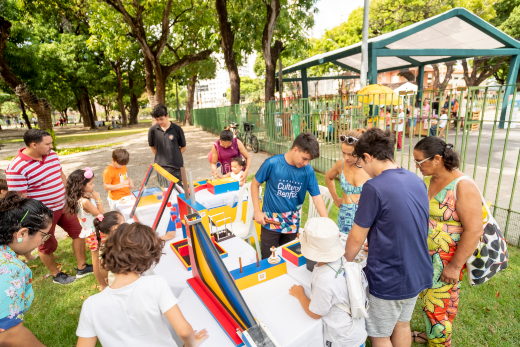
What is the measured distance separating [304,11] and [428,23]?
5.56m

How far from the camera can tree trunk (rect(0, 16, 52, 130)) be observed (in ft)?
36.8

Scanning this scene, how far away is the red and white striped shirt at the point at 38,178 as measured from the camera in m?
3.22

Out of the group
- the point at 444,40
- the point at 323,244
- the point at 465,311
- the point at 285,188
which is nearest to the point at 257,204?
the point at 285,188

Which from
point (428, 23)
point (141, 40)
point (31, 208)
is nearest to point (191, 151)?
point (141, 40)

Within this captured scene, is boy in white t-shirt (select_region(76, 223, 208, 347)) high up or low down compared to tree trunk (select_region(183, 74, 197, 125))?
down

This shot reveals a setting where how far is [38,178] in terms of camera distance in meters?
3.36

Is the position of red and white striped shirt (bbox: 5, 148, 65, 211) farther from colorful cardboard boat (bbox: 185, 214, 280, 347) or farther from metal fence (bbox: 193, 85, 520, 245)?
metal fence (bbox: 193, 85, 520, 245)

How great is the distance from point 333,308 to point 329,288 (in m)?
0.16

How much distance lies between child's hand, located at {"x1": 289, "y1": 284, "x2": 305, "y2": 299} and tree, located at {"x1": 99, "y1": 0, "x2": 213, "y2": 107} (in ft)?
43.8

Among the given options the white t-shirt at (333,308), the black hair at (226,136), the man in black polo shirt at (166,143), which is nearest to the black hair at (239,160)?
the black hair at (226,136)

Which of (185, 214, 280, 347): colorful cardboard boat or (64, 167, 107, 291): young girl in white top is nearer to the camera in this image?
(185, 214, 280, 347): colorful cardboard boat

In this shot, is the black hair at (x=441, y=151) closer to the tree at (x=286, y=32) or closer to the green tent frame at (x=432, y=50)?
the green tent frame at (x=432, y=50)

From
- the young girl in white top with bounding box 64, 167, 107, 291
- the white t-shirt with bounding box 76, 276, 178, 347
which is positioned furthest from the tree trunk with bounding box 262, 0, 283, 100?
the white t-shirt with bounding box 76, 276, 178, 347

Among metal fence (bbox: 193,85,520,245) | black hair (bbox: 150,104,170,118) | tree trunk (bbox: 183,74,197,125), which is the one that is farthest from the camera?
tree trunk (bbox: 183,74,197,125)
